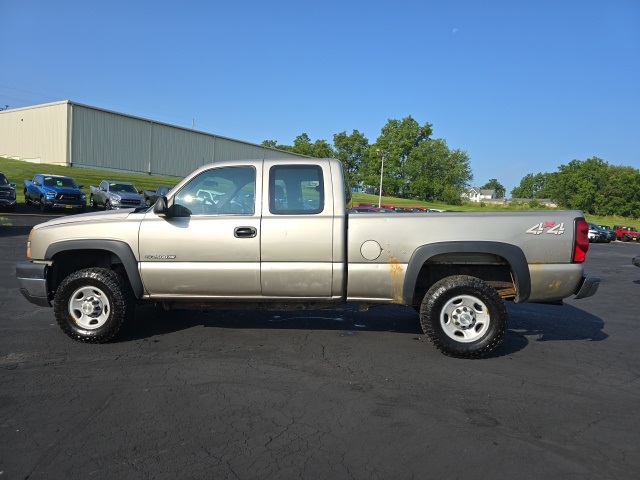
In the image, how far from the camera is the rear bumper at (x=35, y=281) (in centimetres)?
491

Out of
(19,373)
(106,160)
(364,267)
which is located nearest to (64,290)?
(19,373)

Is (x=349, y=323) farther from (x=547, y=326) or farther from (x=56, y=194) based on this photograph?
(x=56, y=194)

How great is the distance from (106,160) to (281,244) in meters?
49.1

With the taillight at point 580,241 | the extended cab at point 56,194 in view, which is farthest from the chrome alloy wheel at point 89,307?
the extended cab at point 56,194

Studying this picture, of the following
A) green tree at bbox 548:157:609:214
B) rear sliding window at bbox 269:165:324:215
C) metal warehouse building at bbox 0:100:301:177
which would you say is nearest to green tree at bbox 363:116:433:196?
green tree at bbox 548:157:609:214

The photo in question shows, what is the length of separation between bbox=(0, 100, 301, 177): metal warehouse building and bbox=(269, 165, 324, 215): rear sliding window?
37.6 m

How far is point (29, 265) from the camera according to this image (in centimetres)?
498

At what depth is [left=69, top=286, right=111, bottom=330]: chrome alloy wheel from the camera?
4930 millimetres

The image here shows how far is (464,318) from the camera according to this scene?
15.5 ft

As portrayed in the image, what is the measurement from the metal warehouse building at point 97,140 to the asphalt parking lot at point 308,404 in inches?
1487

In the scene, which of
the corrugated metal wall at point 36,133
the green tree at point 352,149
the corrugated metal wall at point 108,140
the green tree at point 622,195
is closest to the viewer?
the corrugated metal wall at point 36,133

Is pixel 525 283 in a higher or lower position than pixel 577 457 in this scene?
higher

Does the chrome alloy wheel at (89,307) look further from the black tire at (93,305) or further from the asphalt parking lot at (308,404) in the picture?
the asphalt parking lot at (308,404)

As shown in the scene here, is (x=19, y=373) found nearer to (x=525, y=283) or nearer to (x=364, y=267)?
(x=364, y=267)
